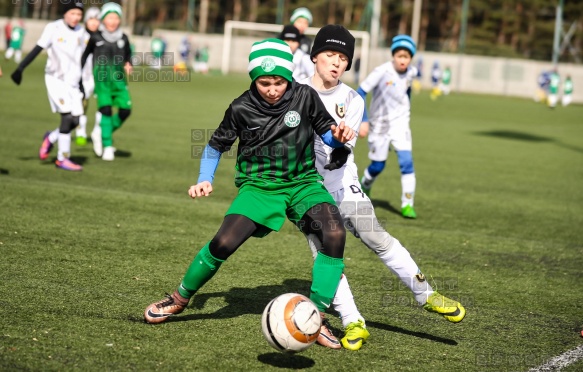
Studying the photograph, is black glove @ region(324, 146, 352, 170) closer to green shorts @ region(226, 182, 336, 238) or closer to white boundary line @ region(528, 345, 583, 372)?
green shorts @ region(226, 182, 336, 238)

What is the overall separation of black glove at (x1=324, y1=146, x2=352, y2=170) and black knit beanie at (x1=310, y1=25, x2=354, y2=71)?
756mm

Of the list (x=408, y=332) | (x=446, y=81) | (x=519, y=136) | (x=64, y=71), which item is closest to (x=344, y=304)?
(x=408, y=332)

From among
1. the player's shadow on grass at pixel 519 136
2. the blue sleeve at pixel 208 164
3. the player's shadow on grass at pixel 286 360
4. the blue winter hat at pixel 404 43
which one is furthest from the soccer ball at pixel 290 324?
the player's shadow on grass at pixel 519 136

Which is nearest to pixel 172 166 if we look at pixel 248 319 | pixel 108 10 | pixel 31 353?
pixel 108 10

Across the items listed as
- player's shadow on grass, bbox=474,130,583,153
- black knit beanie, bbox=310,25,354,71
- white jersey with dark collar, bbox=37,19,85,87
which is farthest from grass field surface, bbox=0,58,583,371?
player's shadow on grass, bbox=474,130,583,153

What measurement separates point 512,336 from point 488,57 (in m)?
51.2

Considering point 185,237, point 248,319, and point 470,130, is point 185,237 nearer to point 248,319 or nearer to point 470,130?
point 248,319

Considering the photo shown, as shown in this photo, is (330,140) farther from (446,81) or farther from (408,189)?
(446,81)

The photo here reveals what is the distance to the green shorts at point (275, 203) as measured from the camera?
5.04 metres

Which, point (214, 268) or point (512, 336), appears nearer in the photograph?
point (214, 268)

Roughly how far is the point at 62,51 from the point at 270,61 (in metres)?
7.90

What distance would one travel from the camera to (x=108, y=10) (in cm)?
1264

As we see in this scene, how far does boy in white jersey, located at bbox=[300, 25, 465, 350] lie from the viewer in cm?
519

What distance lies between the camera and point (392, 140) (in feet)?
35.0
